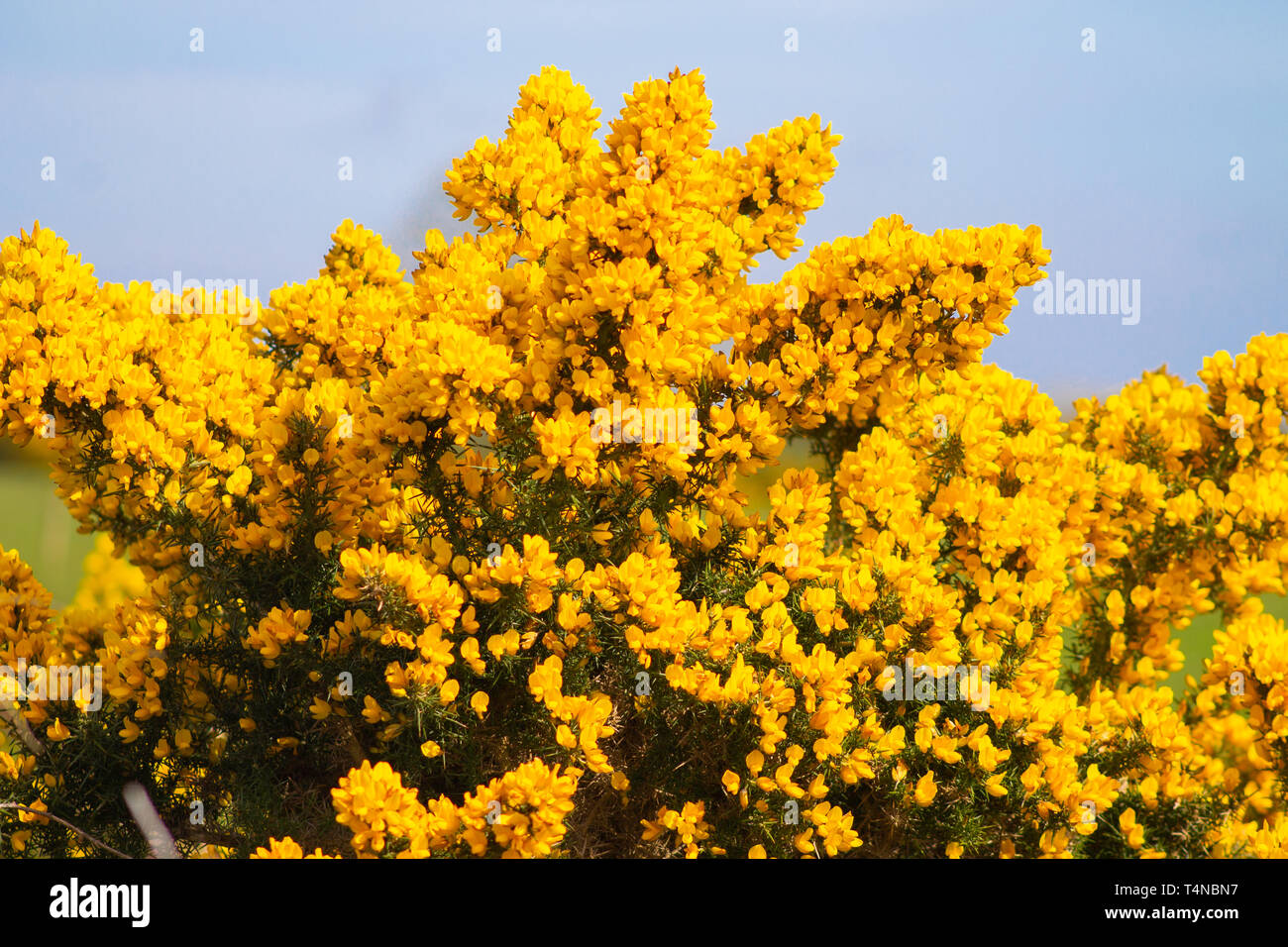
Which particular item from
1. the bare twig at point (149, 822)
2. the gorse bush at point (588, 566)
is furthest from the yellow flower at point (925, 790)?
the bare twig at point (149, 822)

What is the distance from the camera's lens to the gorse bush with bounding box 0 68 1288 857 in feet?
10.2

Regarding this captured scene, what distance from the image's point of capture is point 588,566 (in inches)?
137

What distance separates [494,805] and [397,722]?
54cm

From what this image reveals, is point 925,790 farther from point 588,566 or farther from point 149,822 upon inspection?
point 149,822

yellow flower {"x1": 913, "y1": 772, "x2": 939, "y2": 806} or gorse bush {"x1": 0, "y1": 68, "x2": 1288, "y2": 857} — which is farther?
yellow flower {"x1": 913, "y1": 772, "x2": 939, "y2": 806}

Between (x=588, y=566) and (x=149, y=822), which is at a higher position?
(x=588, y=566)

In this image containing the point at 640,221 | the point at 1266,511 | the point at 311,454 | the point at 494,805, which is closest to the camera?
the point at 494,805

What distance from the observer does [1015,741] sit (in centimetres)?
365

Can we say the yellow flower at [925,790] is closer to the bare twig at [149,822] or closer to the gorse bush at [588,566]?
the gorse bush at [588,566]

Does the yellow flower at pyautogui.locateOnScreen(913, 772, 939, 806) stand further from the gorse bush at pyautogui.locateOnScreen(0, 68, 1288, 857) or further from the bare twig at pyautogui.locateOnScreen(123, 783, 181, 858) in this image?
the bare twig at pyautogui.locateOnScreen(123, 783, 181, 858)

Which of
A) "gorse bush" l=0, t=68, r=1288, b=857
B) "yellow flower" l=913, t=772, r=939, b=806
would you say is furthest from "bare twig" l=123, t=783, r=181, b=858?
"yellow flower" l=913, t=772, r=939, b=806

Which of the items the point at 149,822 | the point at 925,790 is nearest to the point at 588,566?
the point at 925,790
